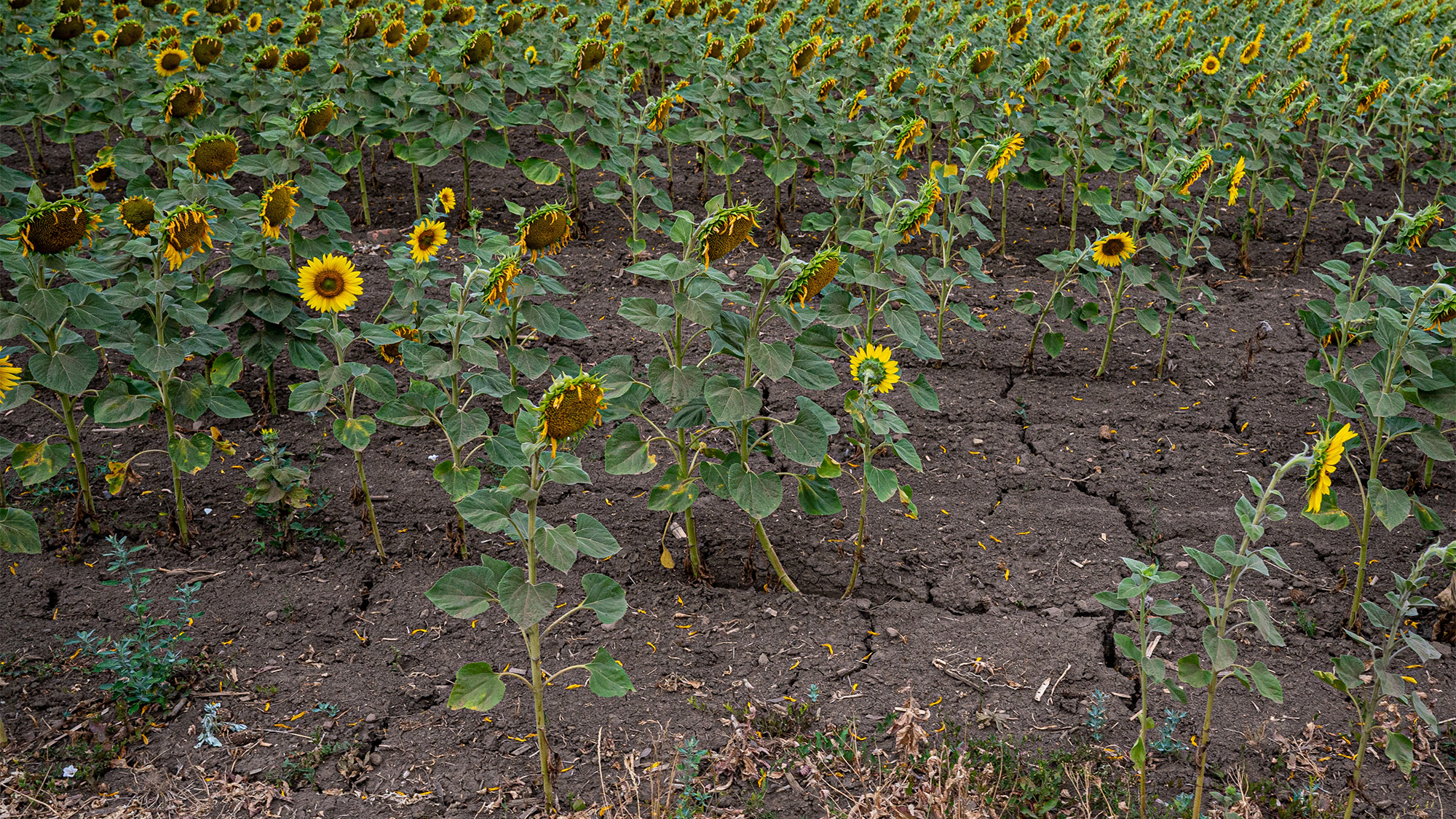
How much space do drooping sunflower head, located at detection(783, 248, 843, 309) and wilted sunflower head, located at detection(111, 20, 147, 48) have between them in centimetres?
419

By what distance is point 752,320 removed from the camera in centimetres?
272

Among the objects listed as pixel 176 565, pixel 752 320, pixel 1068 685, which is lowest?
pixel 176 565

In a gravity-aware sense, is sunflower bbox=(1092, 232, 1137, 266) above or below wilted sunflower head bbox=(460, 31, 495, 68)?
below

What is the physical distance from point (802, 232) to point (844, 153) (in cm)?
148

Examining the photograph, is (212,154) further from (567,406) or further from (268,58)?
(567,406)

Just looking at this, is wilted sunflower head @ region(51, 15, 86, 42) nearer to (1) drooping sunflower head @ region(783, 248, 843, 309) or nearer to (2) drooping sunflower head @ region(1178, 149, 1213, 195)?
(1) drooping sunflower head @ region(783, 248, 843, 309)

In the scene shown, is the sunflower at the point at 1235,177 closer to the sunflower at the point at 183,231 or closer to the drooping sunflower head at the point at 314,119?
the drooping sunflower head at the point at 314,119

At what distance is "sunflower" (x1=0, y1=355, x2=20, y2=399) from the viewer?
8.87 feet

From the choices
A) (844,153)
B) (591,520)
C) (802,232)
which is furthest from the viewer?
(844,153)

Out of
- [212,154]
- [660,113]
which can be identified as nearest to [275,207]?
[212,154]

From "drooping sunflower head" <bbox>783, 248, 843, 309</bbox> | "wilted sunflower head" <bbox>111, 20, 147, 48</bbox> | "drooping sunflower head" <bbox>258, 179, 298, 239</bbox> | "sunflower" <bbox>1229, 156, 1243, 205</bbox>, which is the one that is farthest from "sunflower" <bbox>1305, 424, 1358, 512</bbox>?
"wilted sunflower head" <bbox>111, 20, 147, 48</bbox>

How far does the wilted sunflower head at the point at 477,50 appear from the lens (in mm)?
4781

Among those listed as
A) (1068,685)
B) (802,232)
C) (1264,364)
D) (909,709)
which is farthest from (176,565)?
(1264,364)

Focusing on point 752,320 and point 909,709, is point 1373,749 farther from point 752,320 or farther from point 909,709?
point 752,320
